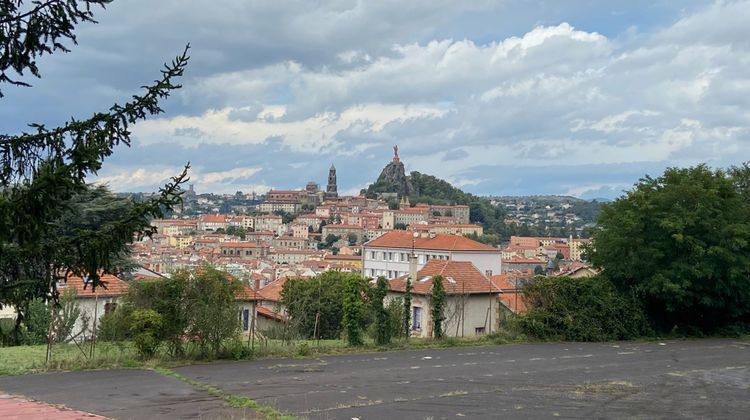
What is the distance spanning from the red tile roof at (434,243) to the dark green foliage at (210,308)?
192 feet

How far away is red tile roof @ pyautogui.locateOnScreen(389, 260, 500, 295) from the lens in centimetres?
A: 2633

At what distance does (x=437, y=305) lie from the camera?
23141 millimetres

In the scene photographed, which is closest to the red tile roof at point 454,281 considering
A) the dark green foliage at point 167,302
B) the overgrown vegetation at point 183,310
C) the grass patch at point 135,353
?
the grass patch at point 135,353

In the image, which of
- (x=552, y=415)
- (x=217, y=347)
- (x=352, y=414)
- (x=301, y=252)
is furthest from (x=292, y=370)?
(x=301, y=252)

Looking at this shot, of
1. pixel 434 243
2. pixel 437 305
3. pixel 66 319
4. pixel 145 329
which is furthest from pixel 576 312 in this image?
pixel 434 243

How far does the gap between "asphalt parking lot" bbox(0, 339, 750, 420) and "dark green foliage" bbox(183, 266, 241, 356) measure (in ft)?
2.84

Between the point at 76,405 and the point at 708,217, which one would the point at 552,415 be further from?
the point at 708,217

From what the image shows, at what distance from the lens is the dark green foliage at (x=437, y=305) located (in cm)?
2297

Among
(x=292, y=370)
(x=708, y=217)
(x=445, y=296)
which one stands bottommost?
(x=292, y=370)

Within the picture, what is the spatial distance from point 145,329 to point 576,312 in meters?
14.9

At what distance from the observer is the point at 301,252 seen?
178 m

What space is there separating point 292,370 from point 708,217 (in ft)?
54.8

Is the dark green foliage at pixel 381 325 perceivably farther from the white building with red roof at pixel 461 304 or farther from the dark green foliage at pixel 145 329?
the dark green foliage at pixel 145 329

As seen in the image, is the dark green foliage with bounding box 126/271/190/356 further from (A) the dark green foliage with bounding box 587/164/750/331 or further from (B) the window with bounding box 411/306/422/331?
(A) the dark green foliage with bounding box 587/164/750/331
